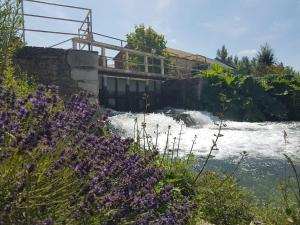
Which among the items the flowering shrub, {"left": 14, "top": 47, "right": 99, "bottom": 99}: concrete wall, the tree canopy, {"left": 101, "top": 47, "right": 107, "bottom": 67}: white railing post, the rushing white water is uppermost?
the tree canopy

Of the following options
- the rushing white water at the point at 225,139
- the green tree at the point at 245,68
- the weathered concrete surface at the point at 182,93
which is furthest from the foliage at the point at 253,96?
the green tree at the point at 245,68

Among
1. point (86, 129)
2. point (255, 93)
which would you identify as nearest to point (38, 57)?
point (86, 129)

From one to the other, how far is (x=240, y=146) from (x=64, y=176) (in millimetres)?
11563

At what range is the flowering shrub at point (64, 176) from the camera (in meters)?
2.00

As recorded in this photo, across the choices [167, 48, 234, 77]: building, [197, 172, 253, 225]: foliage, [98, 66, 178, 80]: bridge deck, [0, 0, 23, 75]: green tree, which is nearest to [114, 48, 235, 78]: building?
[167, 48, 234, 77]: building

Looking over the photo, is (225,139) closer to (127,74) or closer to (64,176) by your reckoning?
(127,74)

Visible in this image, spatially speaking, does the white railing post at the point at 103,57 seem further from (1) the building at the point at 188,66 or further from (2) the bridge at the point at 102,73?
(1) the building at the point at 188,66

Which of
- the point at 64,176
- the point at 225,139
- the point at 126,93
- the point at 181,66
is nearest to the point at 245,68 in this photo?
the point at 181,66

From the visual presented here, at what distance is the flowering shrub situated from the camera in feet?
6.56

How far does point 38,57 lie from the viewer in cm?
1155

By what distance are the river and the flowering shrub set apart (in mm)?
2459

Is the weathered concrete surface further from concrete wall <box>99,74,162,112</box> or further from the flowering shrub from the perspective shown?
the flowering shrub

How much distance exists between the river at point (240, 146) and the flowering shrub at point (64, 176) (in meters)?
2.46

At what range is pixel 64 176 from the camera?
2.32 metres
